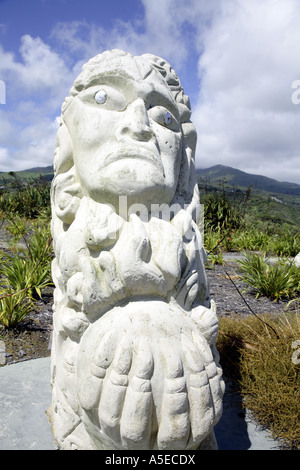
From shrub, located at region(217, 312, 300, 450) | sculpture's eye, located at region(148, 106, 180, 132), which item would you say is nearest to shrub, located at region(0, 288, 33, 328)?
shrub, located at region(217, 312, 300, 450)

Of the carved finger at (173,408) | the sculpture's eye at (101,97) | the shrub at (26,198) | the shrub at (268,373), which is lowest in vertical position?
the shrub at (268,373)

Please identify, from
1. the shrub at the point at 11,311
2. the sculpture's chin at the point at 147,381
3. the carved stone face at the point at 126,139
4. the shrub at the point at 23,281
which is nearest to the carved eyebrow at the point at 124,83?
the carved stone face at the point at 126,139

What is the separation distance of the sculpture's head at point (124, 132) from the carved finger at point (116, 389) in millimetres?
764

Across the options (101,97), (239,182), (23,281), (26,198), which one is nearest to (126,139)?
(101,97)

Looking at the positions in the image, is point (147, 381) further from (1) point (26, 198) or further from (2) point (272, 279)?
(1) point (26, 198)

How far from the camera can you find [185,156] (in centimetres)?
227

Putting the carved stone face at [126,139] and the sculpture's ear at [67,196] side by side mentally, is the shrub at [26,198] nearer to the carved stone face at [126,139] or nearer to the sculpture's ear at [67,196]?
the sculpture's ear at [67,196]

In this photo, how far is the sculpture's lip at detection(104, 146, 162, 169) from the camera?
6.06 feet

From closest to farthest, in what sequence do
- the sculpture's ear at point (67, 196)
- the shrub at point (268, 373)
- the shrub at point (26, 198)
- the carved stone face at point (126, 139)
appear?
1. the carved stone face at point (126, 139)
2. the sculpture's ear at point (67, 196)
3. the shrub at point (268, 373)
4. the shrub at point (26, 198)

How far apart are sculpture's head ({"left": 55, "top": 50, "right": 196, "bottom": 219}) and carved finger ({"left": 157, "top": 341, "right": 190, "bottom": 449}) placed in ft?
2.80

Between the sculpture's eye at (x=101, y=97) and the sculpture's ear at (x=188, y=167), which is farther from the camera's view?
the sculpture's ear at (x=188, y=167)

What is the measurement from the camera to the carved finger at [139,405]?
1571mm
